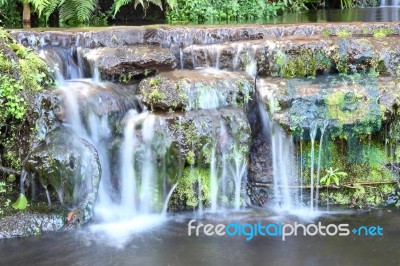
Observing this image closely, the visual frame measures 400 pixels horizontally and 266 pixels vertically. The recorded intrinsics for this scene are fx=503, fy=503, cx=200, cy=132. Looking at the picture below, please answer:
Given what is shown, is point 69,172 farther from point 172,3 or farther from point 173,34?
point 172,3

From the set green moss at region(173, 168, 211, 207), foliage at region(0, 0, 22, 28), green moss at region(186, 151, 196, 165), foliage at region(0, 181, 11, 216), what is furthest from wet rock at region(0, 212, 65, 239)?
foliage at region(0, 0, 22, 28)

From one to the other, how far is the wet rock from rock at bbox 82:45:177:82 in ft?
6.94

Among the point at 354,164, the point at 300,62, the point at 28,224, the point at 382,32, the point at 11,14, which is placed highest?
the point at 11,14

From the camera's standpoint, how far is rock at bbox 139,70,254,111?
6191mm

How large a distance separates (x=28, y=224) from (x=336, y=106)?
387 centimetres

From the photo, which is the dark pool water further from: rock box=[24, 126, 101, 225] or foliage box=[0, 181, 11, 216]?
foliage box=[0, 181, 11, 216]

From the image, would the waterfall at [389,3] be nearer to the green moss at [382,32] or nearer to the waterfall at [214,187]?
the green moss at [382,32]

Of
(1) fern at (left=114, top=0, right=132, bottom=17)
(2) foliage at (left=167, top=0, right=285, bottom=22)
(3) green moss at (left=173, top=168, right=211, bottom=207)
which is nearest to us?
(3) green moss at (left=173, top=168, right=211, bottom=207)

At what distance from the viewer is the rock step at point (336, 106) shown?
610 centimetres

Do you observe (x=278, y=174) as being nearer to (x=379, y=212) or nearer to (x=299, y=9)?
(x=379, y=212)

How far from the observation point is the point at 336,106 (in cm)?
615

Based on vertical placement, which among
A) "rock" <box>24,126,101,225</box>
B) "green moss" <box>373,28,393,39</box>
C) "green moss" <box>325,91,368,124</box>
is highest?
A: "green moss" <box>373,28,393,39</box>
